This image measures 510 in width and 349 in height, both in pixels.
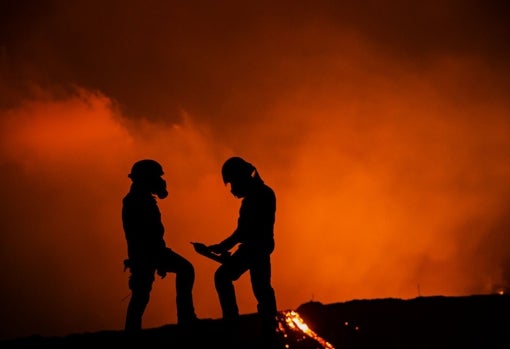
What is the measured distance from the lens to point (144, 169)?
274 inches

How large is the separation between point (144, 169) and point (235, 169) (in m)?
1.39

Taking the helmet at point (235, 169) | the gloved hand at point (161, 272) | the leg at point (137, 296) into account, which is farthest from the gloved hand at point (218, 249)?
the helmet at point (235, 169)

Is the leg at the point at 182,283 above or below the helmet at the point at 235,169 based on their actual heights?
below

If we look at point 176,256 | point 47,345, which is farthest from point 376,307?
point 47,345

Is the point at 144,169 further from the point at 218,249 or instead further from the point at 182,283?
the point at 182,283

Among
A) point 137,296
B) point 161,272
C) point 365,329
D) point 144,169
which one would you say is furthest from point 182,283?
point 365,329

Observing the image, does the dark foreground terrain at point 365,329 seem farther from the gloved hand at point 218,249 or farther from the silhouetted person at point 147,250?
the gloved hand at point 218,249

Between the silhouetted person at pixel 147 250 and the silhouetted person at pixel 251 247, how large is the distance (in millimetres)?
703

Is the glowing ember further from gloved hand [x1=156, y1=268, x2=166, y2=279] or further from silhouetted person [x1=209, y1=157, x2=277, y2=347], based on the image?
gloved hand [x1=156, y1=268, x2=166, y2=279]

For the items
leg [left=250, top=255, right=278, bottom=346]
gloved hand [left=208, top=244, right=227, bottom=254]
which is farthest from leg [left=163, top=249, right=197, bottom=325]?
leg [left=250, top=255, right=278, bottom=346]

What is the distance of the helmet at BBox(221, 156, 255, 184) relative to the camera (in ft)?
21.7

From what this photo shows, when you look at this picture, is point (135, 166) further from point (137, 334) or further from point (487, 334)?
point (487, 334)

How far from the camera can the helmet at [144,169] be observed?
6938mm

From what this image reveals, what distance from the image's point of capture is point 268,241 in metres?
6.52
